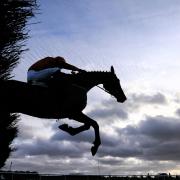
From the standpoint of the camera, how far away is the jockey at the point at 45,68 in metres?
8.15

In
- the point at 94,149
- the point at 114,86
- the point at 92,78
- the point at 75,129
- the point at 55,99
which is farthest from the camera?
the point at 114,86

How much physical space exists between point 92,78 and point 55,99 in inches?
54.7

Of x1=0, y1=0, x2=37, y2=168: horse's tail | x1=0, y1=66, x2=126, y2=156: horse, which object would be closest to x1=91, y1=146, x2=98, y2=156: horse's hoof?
x1=0, y1=66, x2=126, y2=156: horse

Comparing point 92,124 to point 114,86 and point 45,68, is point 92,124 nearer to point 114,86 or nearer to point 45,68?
point 114,86

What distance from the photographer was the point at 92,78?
30.0 ft

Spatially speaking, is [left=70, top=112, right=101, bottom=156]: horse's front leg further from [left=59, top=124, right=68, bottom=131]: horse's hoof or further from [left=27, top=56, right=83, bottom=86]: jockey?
[left=27, top=56, right=83, bottom=86]: jockey

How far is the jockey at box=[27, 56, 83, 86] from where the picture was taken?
8.15 metres

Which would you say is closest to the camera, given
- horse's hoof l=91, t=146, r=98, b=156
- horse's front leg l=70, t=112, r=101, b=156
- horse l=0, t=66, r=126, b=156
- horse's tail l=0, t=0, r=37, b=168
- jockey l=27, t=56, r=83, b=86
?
horse l=0, t=66, r=126, b=156

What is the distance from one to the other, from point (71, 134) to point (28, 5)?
14.9 metres

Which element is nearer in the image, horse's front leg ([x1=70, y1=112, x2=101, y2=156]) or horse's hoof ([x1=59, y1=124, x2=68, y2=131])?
horse's front leg ([x1=70, y1=112, x2=101, y2=156])

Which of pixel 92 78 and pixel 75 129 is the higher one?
pixel 92 78

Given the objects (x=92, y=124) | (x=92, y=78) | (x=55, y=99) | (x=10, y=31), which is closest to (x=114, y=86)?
(x=92, y=78)

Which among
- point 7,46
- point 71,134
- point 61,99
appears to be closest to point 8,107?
point 61,99

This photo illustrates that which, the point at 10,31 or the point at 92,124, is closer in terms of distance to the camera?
the point at 92,124
